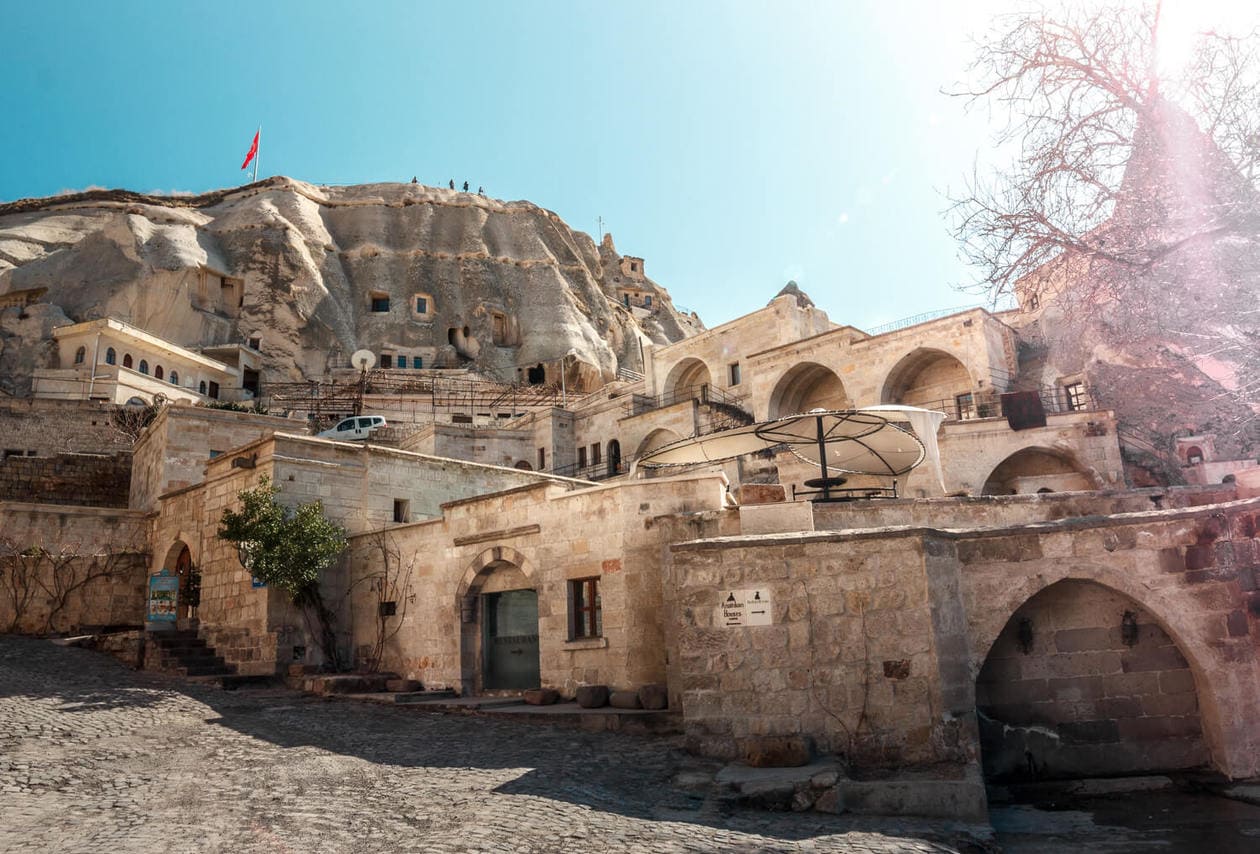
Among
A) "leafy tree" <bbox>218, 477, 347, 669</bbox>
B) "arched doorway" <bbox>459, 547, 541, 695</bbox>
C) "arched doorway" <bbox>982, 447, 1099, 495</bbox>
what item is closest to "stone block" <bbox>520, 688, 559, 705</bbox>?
"arched doorway" <bbox>459, 547, 541, 695</bbox>

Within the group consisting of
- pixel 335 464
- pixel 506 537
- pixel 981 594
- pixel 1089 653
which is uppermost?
pixel 335 464

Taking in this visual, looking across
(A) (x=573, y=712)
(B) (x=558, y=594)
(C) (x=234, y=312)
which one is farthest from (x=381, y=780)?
(C) (x=234, y=312)

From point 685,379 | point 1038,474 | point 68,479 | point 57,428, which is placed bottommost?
point 1038,474

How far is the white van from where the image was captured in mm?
33819

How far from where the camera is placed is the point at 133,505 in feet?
77.2

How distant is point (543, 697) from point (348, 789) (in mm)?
5164

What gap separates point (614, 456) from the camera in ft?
120

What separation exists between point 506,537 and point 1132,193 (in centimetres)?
985

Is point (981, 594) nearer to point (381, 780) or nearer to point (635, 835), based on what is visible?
point (635, 835)

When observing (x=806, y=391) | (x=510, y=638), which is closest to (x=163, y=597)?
(x=510, y=638)

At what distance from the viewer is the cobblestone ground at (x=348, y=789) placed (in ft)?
19.3

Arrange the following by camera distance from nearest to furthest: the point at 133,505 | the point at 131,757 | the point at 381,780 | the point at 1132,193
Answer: the point at 1132,193 < the point at 381,780 < the point at 131,757 < the point at 133,505

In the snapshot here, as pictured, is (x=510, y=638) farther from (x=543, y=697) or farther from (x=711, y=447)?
(x=711, y=447)

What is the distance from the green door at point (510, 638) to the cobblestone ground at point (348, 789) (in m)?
2.67
